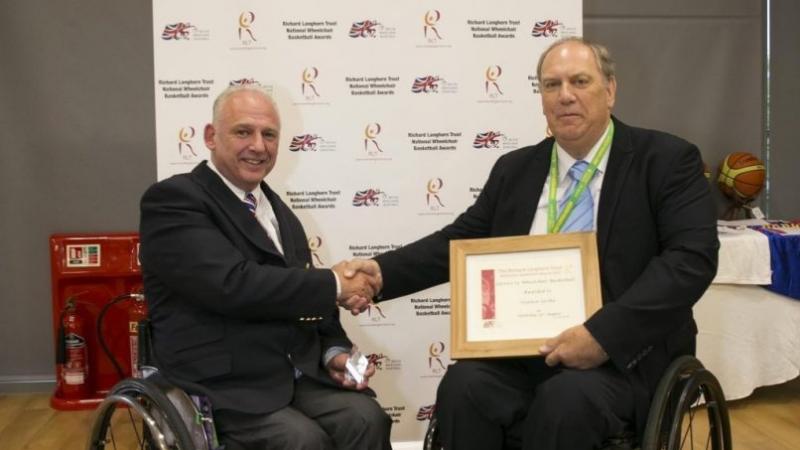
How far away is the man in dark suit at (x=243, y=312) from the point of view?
2287 mm

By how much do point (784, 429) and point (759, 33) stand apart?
2.58m

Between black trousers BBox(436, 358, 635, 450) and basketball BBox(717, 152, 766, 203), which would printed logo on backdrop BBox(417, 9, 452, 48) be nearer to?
black trousers BBox(436, 358, 635, 450)

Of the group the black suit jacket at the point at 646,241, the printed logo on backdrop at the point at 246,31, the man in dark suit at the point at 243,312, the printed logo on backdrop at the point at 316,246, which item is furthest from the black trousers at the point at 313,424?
the printed logo on backdrop at the point at 246,31

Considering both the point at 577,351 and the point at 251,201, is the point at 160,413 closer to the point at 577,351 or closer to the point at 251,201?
the point at 251,201

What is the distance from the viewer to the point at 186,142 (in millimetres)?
3637

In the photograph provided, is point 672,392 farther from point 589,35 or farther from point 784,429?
point 589,35

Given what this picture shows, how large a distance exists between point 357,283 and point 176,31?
166 cm

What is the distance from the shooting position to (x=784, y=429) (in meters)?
3.97

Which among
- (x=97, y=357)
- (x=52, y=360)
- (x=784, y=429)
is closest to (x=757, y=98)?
(x=784, y=429)

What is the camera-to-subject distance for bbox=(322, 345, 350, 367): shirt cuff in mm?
2559

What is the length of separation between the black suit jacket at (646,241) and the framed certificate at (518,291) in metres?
0.08

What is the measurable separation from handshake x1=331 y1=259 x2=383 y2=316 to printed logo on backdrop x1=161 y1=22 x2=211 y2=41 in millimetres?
1507

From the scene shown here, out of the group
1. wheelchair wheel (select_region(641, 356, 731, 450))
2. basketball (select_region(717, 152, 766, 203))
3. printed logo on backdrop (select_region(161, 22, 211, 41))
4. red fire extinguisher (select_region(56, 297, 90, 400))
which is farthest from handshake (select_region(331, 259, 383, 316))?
basketball (select_region(717, 152, 766, 203))

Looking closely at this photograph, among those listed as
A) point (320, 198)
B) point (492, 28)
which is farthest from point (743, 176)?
point (320, 198)
